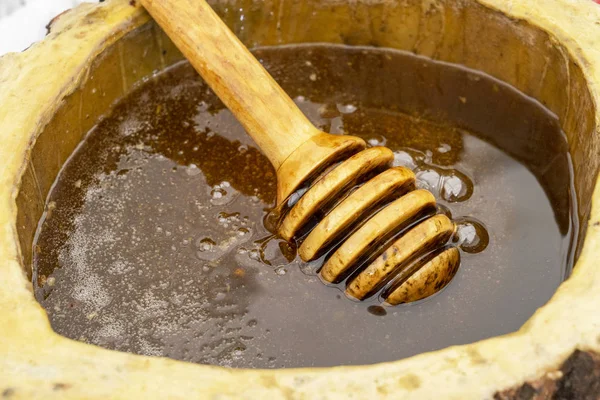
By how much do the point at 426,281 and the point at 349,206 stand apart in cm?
17

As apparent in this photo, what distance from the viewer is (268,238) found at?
1264 mm

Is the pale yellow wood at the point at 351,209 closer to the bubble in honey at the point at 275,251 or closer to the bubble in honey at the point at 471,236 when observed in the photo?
the bubble in honey at the point at 275,251

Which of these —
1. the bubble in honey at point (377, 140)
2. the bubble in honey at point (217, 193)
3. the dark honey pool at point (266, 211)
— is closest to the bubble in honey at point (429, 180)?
the dark honey pool at point (266, 211)

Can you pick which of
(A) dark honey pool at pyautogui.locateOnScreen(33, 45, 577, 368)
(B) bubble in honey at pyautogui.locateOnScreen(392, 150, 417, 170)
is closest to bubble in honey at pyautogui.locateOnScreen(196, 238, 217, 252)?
(A) dark honey pool at pyautogui.locateOnScreen(33, 45, 577, 368)

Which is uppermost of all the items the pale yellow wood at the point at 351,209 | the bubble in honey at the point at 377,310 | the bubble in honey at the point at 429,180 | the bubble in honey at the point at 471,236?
the pale yellow wood at the point at 351,209

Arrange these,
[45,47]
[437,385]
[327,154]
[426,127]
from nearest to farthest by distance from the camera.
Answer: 1. [437,385]
2. [327,154]
3. [45,47]
4. [426,127]

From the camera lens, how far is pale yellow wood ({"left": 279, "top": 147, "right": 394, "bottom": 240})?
117cm

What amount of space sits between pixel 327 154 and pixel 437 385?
18.5 inches

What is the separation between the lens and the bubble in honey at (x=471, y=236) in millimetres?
1243

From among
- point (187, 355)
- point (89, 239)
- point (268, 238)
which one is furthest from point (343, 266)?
point (89, 239)

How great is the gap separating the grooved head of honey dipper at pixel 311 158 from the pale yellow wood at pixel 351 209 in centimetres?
8

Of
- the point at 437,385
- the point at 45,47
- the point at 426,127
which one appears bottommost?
the point at 426,127

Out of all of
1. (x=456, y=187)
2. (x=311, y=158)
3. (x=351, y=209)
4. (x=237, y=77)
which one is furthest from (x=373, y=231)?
(x=237, y=77)

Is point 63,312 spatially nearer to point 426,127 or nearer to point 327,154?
point 327,154
